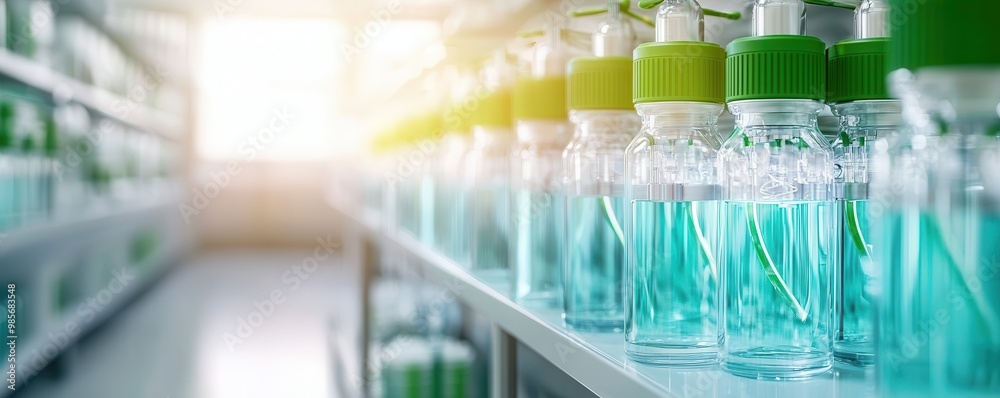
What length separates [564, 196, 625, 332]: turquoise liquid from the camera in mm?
786

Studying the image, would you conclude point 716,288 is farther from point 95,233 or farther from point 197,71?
point 197,71

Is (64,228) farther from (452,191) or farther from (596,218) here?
(596,218)

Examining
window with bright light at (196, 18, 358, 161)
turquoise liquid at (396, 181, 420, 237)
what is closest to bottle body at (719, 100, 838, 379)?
turquoise liquid at (396, 181, 420, 237)

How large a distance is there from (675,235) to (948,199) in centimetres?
25

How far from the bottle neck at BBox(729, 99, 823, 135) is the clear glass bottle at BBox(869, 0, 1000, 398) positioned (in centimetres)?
11

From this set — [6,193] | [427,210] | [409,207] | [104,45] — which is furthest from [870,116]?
[104,45]

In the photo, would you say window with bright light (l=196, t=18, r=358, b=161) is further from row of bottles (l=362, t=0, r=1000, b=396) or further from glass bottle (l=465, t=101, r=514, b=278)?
row of bottles (l=362, t=0, r=1000, b=396)

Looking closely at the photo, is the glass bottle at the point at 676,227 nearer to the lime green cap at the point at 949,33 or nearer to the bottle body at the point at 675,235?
the bottle body at the point at 675,235

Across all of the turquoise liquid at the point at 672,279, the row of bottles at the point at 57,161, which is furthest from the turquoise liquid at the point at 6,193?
the turquoise liquid at the point at 672,279

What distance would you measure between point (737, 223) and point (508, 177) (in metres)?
0.69

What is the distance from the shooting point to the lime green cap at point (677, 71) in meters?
0.59

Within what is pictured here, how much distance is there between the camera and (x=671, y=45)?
0.59 meters

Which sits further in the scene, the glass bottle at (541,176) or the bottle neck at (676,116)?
the glass bottle at (541,176)

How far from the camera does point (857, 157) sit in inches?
22.7
